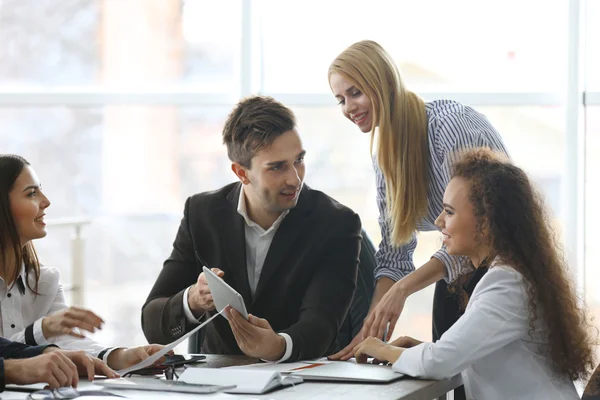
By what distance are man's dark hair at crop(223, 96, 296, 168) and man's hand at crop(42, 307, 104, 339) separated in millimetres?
642

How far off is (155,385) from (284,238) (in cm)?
73

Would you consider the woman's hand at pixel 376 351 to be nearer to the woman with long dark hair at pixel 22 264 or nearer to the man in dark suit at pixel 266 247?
the man in dark suit at pixel 266 247

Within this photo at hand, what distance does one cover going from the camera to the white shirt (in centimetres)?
191

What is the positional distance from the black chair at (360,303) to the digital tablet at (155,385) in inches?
23.6

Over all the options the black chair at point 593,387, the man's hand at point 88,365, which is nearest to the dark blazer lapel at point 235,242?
the man's hand at point 88,365

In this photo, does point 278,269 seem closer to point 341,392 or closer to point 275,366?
point 275,366

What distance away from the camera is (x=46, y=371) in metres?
1.77

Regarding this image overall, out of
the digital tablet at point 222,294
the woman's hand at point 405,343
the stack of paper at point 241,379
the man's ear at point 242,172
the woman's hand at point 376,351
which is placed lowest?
the woman's hand at point 405,343

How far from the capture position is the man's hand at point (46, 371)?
177 centimetres

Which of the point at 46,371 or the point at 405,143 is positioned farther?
the point at 405,143

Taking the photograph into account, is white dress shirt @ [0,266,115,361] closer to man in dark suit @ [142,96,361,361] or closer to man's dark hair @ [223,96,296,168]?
man in dark suit @ [142,96,361,361]

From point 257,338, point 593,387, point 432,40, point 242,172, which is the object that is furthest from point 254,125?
point 432,40

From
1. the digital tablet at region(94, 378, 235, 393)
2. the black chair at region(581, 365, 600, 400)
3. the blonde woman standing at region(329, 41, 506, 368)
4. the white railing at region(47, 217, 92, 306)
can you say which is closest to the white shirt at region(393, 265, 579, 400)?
the black chair at region(581, 365, 600, 400)

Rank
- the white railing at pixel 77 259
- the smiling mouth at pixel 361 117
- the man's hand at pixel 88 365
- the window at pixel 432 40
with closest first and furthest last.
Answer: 1. the man's hand at pixel 88 365
2. the smiling mouth at pixel 361 117
3. the window at pixel 432 40
4. the white railing at pixel 77 259
